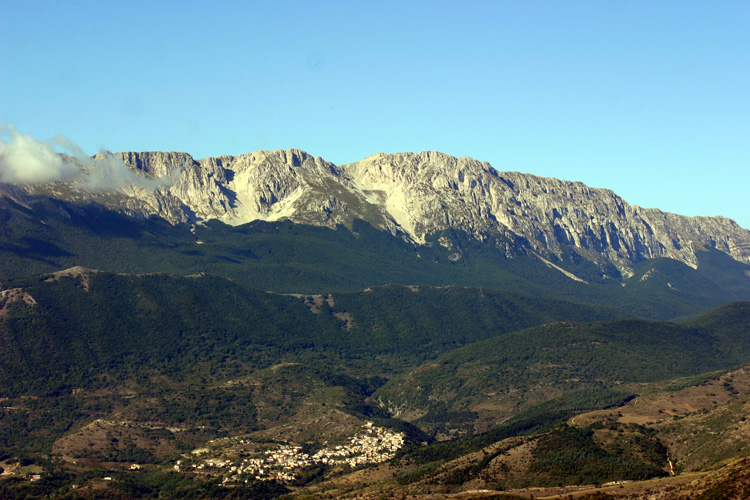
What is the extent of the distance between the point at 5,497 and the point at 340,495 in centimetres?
7212

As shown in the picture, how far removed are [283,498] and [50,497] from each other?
49.9m

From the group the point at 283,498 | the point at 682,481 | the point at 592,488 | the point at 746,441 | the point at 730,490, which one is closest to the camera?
the point at 730,490

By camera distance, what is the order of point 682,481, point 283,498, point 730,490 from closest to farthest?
point 730,490, point 682,481, point 283,498

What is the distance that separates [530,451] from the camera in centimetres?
19900

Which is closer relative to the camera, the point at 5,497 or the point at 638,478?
the point at 638,478

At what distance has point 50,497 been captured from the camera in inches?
7825

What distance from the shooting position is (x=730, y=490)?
443 ft

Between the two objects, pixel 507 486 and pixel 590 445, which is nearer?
pixel 507 486

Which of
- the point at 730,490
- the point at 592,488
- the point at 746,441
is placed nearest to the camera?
the point at 730,490

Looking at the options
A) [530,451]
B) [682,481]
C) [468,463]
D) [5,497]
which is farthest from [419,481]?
[5,497]

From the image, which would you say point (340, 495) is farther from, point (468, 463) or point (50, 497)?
point (50, 497)

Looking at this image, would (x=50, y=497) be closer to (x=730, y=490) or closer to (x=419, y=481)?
(x=419, y=481)

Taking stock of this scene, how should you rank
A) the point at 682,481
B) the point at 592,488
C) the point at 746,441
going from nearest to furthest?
1. the point at 682,481
2. the point at 592,488
3. the point at 746,441

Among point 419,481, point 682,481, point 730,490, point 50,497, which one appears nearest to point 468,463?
point 419,481
